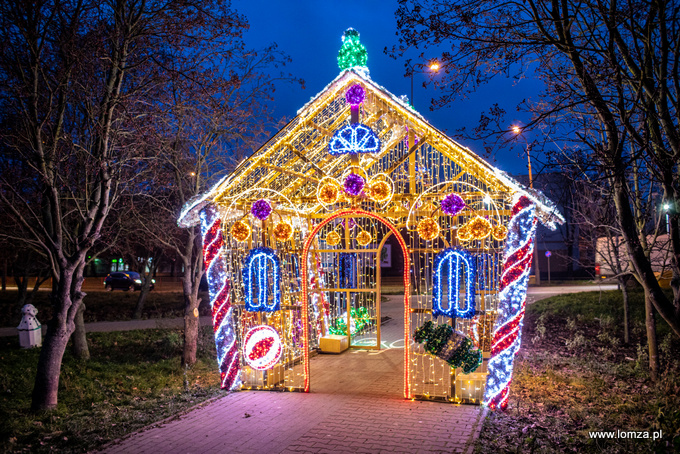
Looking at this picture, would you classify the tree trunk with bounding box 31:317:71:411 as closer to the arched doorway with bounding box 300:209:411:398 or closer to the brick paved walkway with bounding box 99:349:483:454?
the brick paved walkway with bounding box 99:349:483:454

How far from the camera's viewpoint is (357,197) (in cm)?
812

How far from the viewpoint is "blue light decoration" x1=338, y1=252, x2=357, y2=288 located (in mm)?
12289

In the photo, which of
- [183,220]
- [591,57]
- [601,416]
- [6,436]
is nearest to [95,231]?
[183,220]

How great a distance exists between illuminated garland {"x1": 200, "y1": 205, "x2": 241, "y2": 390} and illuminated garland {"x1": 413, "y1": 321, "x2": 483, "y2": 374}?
10.7ft

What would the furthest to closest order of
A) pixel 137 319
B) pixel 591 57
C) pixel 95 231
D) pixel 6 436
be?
1. pixel 137 319
2. pixel 95 231
3. pixel 6 436
4. pixel 591 57

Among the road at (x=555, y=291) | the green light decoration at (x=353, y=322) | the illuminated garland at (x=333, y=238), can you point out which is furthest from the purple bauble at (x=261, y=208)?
the road at (x=555, y=291)

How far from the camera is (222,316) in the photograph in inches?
326

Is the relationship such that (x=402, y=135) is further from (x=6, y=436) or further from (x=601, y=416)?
(x=6, y=436)

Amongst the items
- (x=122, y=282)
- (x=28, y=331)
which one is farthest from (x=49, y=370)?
(x=122, y=282)

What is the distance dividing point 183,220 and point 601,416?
685 centimetres

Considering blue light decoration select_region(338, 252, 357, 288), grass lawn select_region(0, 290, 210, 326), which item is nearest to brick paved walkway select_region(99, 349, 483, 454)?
blue light decoration select_region(338, 252, 357, 288)

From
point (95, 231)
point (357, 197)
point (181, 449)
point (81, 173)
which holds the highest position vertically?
point (81, 173)

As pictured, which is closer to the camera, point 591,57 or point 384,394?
point 591,57

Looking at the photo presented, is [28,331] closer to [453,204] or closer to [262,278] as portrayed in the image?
[262,278]
